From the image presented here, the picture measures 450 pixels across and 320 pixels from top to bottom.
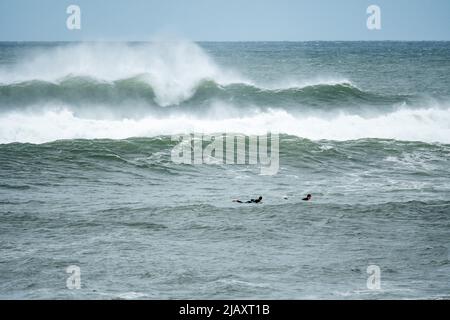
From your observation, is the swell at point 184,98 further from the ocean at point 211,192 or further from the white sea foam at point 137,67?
the white sea foam at point 137,67

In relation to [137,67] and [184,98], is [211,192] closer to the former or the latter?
[184,98]

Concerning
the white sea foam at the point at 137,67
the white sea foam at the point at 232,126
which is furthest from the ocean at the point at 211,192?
the white sea foam at the point at 137,67

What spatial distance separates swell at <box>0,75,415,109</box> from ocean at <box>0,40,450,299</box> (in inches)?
4.0

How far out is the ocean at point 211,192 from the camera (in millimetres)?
10648

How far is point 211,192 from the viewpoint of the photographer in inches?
664

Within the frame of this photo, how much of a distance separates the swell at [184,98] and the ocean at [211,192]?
4.0 inches

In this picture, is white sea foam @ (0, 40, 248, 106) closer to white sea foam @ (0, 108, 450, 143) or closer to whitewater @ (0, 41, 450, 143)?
whitewater @ (0, 41, 450, 143)

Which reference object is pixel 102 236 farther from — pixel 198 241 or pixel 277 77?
pixel 277 77

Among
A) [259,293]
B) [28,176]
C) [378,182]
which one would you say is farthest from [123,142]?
[259,293]

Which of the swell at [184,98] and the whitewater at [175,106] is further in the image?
the swell at [184,98]
